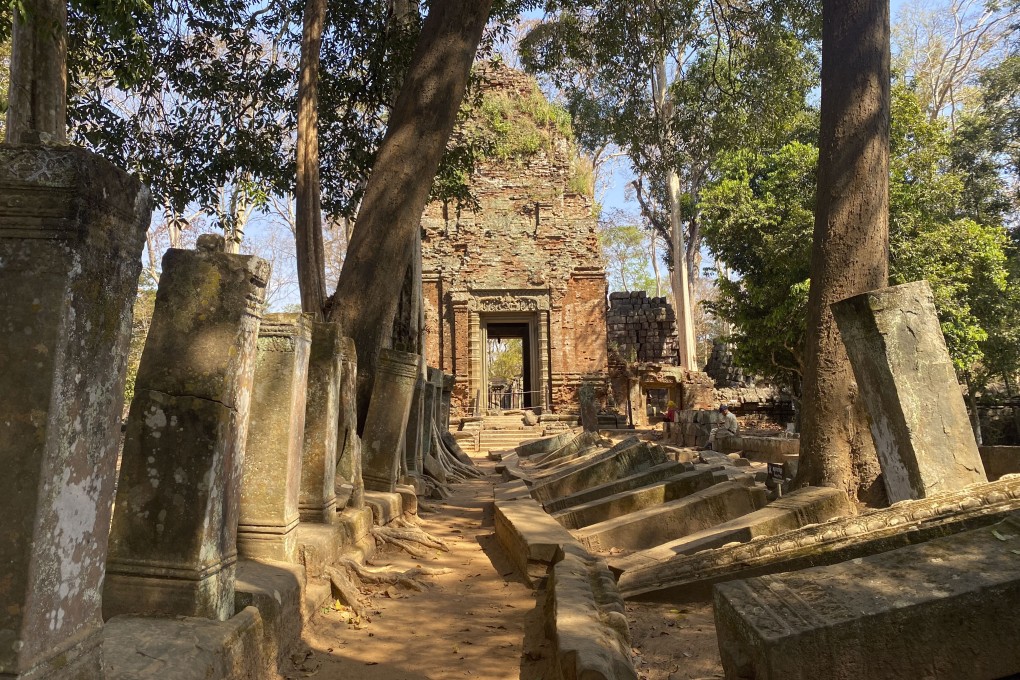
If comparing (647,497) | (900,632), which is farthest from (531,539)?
(900,632)

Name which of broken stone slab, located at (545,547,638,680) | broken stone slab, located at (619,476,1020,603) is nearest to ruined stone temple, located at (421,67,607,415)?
broken stone slab, located at (545,547,638,680)

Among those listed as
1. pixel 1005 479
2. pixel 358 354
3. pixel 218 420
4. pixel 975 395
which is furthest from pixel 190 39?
pixel 975 395

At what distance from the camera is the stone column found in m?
2.56

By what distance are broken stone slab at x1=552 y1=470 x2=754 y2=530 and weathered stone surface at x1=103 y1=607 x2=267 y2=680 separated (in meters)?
3.59

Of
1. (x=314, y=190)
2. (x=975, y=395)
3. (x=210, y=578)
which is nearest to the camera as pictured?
(x=210, y=578)

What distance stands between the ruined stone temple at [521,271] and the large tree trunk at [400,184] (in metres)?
13.1

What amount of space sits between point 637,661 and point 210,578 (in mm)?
1735

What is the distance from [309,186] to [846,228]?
16.1ft

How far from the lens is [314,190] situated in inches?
283

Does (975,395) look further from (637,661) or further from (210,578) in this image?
(210,578)

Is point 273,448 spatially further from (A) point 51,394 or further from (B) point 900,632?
(B) point 900,632

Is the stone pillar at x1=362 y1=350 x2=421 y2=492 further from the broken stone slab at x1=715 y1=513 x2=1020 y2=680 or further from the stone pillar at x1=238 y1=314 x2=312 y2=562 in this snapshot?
the broken stone slab at x1=715 y1=513 x2=1020 y2=680

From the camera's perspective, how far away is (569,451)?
1196 cm

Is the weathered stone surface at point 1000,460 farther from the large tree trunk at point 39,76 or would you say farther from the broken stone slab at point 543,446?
the broken stone slab at point 543,446
